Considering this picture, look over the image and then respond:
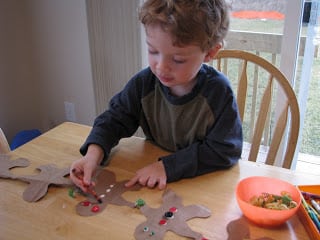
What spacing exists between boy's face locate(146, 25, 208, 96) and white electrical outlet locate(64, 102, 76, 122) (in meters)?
1.32

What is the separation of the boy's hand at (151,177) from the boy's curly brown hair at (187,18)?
30 centimetres

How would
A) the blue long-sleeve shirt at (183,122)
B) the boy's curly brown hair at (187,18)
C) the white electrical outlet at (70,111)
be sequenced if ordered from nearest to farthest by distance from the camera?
the boy's curly brown hair at (187,18), the blue long-sleeve shirt at (183,122), the white electrical outlet at (70,111)

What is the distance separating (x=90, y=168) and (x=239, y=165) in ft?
1.22

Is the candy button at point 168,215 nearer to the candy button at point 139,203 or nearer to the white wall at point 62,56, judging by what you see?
the candy button at point 139,203

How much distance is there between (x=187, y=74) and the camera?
0.85 meters

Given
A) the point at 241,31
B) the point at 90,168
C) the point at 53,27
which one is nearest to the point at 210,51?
the point at 90,168

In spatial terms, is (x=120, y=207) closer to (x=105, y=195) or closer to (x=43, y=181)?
(x=105, y=195)

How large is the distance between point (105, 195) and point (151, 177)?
0.37 feet

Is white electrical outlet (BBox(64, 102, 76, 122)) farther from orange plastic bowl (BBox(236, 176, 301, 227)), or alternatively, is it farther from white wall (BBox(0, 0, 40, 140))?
orange plastic bowl (BBox(236, 176, 301, 227))

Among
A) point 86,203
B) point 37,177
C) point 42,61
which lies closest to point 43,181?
point 37,177

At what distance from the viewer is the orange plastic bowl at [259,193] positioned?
0.67 metres

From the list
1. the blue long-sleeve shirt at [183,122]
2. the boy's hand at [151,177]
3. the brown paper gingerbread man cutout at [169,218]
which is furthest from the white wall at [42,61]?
the brown paper gingerbread man cutout at [169,218]

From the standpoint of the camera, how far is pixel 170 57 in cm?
81

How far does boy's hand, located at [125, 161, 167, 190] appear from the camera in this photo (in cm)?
83
